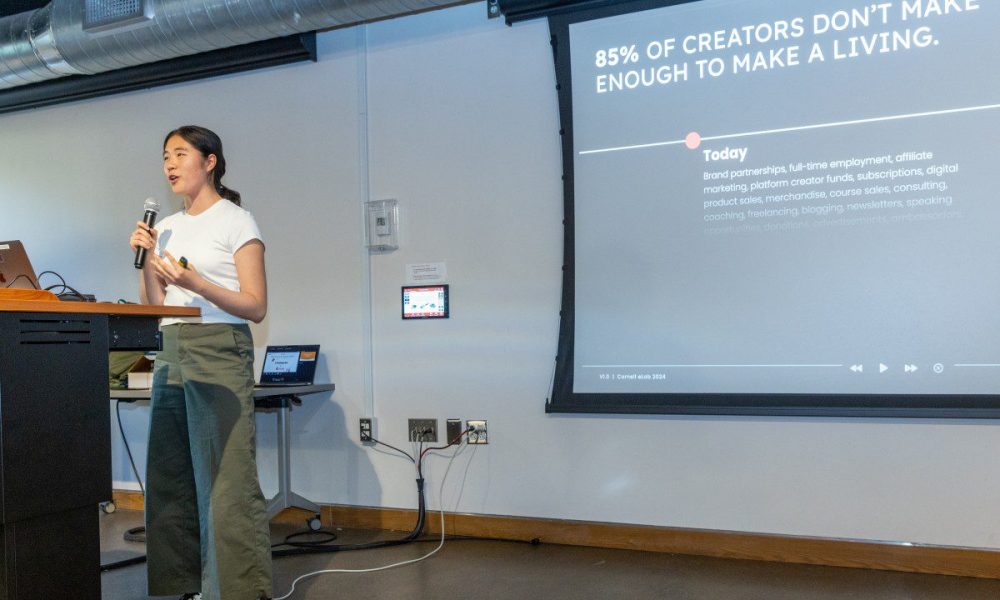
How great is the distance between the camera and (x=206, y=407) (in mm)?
2221

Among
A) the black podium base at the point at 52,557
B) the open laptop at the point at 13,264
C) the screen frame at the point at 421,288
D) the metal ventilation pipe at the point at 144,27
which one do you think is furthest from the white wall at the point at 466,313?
the black podium base at the point at 52,557

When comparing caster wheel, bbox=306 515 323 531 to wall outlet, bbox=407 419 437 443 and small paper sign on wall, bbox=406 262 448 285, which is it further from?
small paper sign on wall, bbox=406 262 448 285

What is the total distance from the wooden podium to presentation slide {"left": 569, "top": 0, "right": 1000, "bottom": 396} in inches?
75.9

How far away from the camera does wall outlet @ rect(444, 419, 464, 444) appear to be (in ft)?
11.7

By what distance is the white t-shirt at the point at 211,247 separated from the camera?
2.26 metres

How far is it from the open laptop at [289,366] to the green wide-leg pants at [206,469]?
140 cm

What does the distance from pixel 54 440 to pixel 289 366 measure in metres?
2.10

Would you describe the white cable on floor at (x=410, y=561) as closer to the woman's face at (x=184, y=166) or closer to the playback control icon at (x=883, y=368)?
the woman's face at (x=184, y=166)

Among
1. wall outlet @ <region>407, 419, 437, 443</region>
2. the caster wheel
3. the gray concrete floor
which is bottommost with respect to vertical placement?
the gray concrete floor

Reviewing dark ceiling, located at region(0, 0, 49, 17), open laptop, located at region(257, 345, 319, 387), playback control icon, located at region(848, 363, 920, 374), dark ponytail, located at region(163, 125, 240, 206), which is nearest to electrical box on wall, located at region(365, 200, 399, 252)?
open laptop, located at region(257, 345, 319, 387)

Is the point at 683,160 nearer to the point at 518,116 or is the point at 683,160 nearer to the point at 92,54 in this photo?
the point at 518,116

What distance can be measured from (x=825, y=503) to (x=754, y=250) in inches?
39.7

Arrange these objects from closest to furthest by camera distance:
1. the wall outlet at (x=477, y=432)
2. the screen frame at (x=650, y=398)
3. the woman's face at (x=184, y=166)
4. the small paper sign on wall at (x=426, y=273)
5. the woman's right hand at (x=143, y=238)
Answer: the woman's right hand at (x=143, y=238)
the woman's face at (x=184, y=166)
the screen frame at (x=650, y=398)
the wall outlet at (x=477, y=432)
the small paper sign on wall at (x=426, y=273)

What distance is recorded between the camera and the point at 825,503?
3.01 metres
